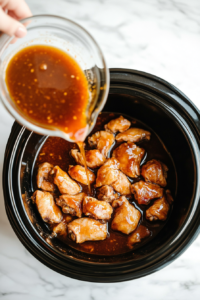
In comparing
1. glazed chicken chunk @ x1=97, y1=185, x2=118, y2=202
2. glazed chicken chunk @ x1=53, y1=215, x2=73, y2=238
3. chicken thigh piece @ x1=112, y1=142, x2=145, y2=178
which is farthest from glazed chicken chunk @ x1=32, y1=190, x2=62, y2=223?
chicken thigh piece @ x1=112, y1=142, x2=145, y2=178

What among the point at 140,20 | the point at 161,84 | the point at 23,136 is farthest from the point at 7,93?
the point at 140,20

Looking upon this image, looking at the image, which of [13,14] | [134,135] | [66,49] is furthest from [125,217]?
[13,14]

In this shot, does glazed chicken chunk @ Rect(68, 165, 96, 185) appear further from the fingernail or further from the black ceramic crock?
the fingernail

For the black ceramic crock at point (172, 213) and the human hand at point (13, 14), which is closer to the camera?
the human hand at point (13, 14)

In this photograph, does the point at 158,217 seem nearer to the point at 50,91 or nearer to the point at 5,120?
the point at 50,91

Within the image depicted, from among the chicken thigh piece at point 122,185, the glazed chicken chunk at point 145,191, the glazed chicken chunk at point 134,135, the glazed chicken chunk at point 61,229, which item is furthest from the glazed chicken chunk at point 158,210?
the glazed chicken chunk at point 61,229

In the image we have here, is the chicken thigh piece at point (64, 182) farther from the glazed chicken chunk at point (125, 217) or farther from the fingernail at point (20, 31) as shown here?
the fingernail at point (20, 31)
